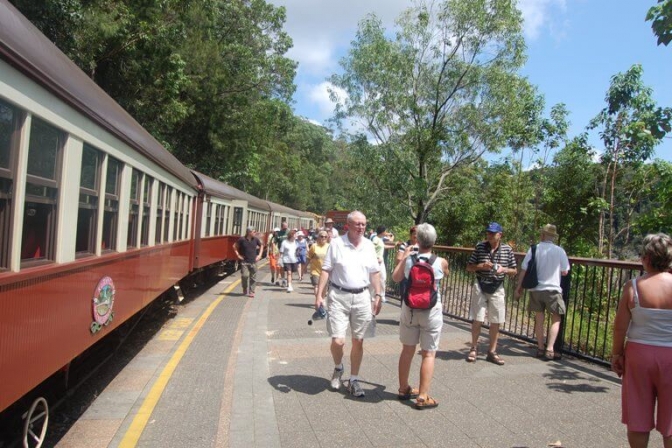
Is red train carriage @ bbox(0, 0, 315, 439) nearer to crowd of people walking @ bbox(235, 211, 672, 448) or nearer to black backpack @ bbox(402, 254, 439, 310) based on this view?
crowd of people walking @ bbox(235, 211, 672, 448)

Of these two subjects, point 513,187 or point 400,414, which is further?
point 513,187

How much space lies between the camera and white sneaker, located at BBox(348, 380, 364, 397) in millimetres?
5156

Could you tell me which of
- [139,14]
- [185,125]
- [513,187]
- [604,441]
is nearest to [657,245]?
[604,441]

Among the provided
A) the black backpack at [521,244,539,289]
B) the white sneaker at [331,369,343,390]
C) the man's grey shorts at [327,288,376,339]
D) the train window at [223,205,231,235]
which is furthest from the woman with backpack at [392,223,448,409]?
the train window at [223,205,231,235]

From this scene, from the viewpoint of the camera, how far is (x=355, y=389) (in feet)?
17.1

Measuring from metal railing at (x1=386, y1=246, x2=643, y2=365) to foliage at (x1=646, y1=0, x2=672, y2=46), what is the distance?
2.39 metres

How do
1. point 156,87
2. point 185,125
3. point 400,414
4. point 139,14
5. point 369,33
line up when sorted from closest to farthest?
point 400,414 → point 139,14 → point 156,87 → point 369,33 → point 185,125

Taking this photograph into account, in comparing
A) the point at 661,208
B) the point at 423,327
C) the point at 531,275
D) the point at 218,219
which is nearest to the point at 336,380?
the point at 423,327

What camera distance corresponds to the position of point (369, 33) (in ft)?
72.9

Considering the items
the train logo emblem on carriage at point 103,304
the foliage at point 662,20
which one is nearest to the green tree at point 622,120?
the foliage at point 662,20

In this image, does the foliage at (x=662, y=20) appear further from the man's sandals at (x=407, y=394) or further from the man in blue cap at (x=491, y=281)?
the man's sandals at (x=407, y=394)

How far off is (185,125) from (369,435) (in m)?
23.6

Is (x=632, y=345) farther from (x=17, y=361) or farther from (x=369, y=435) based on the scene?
(x=17, y=361)

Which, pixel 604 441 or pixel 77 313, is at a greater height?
pixel 77 313
